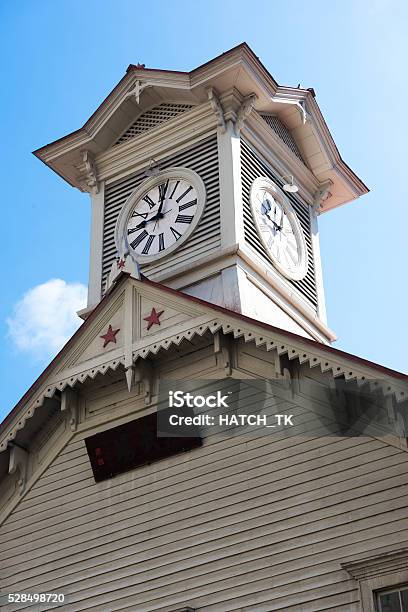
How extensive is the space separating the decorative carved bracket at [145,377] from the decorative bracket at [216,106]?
6084mm

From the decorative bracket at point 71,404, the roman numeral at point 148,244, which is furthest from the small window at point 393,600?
the roman numeral at point 148,244

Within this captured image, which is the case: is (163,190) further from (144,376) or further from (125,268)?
(144,376)

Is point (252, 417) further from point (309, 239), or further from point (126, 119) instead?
point (126, 119)

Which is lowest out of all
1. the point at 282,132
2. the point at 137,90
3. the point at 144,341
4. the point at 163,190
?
the point at 144,341

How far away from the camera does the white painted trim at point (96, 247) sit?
70.2 feet

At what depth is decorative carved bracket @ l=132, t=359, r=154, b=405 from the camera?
1710cm

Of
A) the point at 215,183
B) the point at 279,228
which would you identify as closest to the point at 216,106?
the point at 215,183

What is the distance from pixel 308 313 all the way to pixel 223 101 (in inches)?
179

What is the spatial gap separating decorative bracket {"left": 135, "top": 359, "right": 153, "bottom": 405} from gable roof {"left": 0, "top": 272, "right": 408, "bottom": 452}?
0.63 feet

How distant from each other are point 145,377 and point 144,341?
0.59 meters

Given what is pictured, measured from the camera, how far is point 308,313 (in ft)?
69.1

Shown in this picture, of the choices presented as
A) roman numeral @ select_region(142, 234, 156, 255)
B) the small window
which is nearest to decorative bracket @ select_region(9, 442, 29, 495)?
roman numeral @ select_region(142, 234, 156, 255)

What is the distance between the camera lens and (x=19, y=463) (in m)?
17.9

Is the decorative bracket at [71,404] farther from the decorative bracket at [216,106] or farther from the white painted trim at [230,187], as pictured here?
the decorative bracket at [216,106]
